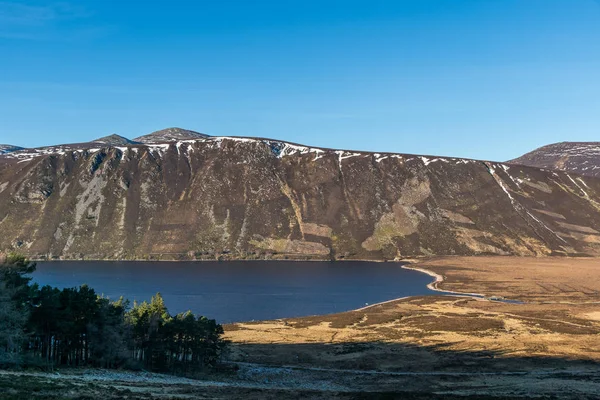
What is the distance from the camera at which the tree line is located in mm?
53094

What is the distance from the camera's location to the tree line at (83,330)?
53094 millimetres

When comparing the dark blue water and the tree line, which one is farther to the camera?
the dark blue water

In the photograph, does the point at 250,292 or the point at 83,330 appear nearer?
the point at 83,330

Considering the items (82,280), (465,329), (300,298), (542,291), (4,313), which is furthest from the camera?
(82,280)

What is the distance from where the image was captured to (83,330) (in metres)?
57.0

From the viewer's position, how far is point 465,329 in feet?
347

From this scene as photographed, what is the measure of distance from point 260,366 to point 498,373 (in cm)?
3232

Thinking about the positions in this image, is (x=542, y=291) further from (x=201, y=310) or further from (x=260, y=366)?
(x=260, y=366)

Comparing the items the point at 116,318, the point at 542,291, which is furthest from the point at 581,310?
the point at 116,318

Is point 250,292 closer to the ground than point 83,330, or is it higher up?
closer to the ground

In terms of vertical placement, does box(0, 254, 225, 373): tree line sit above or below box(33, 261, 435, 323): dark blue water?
above

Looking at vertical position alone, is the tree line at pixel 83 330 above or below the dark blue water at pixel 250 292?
above

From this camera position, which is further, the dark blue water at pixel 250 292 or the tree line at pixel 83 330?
the dark blue water at pixel 250 292

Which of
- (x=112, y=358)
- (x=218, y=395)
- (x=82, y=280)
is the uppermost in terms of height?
(x=218, y=395)
